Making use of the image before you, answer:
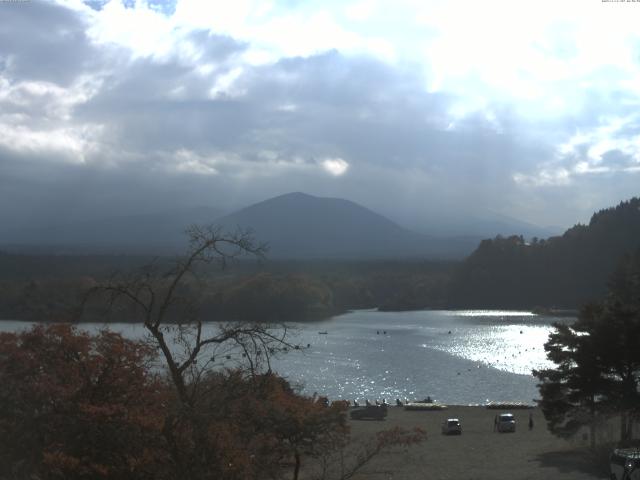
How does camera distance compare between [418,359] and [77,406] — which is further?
[418,359]

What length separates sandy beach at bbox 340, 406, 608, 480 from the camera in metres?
12.9

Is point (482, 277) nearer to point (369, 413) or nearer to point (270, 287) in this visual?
point (270, 287)

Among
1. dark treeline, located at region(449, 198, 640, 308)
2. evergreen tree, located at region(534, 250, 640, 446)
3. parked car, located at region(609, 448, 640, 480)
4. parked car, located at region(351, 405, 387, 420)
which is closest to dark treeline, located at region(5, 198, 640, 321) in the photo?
dark treeline, located at region(449, 198, 640, 308)

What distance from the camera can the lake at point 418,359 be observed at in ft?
97.6

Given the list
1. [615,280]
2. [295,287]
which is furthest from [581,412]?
[295,287]

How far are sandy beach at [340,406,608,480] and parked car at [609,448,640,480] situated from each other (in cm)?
226

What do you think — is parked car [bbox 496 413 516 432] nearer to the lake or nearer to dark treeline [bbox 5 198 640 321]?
the lake

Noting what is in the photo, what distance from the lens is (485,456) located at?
51.2ft

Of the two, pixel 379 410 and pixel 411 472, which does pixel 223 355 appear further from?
pixel 379 410

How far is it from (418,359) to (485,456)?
24149mm

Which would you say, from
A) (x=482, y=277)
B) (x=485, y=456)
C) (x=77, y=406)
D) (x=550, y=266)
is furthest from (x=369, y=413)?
(x=482, y=277)

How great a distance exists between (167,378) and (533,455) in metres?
10.9

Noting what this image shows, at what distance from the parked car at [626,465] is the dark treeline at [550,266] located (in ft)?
208

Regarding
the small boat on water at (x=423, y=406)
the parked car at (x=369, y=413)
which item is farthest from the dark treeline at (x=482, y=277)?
the parked car at (x=369, y=413)
